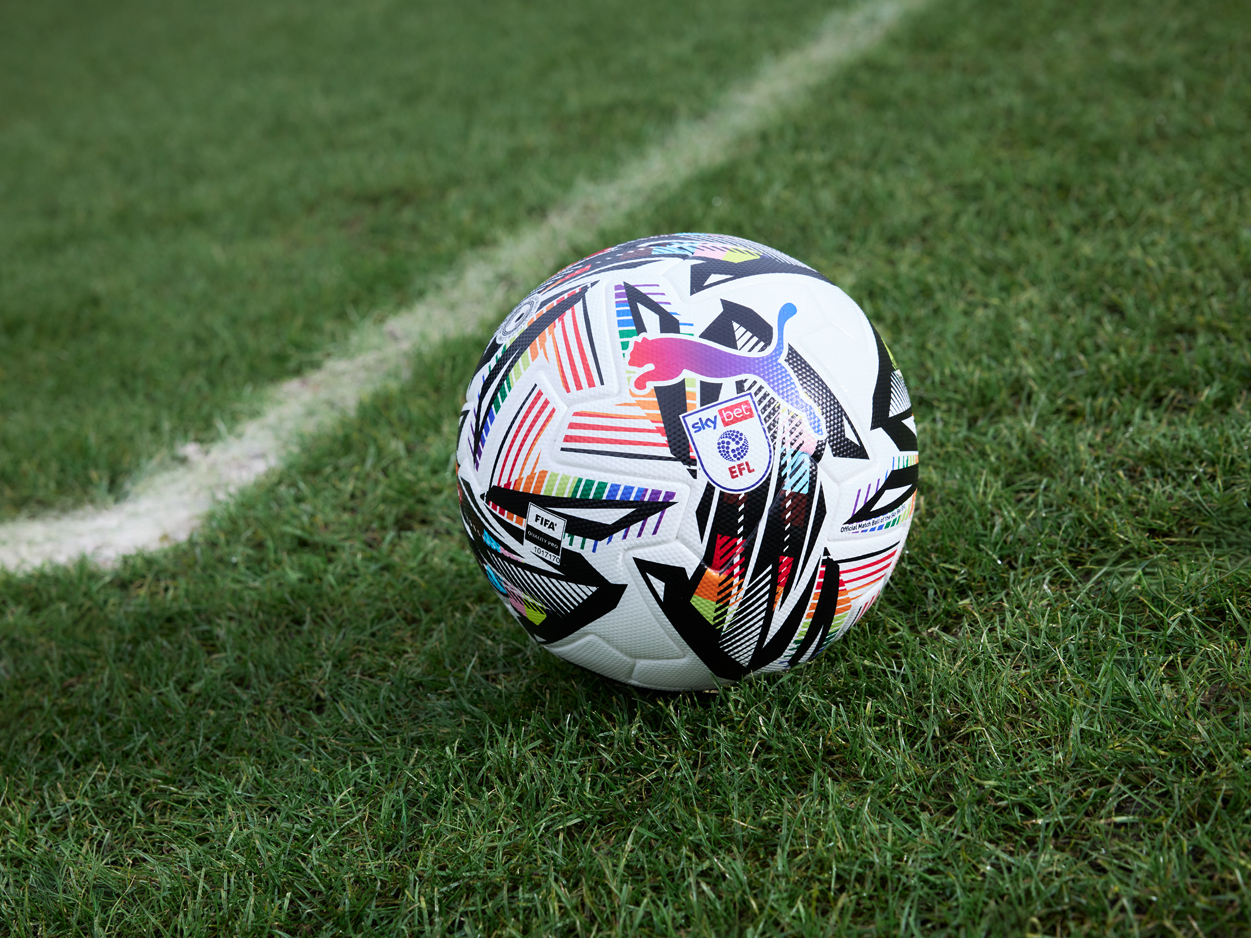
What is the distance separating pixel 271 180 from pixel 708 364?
4648mm

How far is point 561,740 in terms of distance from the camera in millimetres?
2047

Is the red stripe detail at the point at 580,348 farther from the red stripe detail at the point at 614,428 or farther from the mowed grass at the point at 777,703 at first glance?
the mowed grass at the point at 777,703

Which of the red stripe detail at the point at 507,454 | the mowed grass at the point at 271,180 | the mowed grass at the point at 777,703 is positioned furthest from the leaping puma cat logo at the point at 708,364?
the mowed grass at the point at 271,180

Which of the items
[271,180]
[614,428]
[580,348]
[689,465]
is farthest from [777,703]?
[271,180]

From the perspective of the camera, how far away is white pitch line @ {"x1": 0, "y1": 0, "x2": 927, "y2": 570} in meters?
3.20

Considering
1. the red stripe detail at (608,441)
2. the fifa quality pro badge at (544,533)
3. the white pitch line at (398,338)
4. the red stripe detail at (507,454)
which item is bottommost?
the white pitch line at (398,338)

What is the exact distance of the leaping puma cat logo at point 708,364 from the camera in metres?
1.77

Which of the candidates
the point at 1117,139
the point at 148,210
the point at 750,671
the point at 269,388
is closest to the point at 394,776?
the point at 750,671

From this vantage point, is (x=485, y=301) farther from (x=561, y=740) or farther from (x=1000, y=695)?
(x=1000, y=695)

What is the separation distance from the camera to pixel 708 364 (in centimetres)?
177

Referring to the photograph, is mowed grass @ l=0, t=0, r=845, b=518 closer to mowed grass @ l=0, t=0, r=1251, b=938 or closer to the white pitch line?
the white pitch line

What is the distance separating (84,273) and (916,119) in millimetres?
4260

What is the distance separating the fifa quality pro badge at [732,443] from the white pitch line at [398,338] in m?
2.10

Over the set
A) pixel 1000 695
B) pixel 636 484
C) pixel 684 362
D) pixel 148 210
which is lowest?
pixel 148 210
